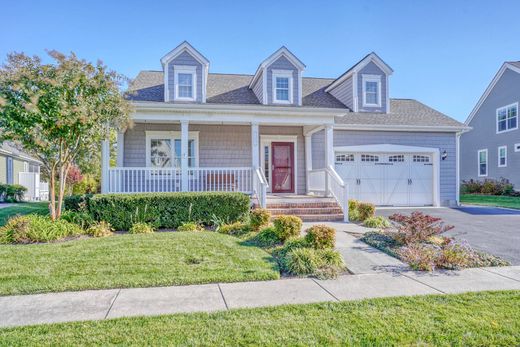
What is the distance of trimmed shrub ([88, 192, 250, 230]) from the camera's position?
8375 millimetres

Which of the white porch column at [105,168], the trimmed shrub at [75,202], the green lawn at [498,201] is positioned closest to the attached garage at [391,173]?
the green lawn at [498,201]

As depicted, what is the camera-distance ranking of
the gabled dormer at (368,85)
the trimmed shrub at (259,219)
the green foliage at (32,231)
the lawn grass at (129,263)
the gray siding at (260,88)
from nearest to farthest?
1. the lawn grass at (129,263)
2. the green foliage at (32,231)
3. the trimmed shrub at (259,219)
4. the gray siding at (260,88)
5. the gabled dormer at (368,85)

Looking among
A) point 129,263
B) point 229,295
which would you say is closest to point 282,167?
point 129,263

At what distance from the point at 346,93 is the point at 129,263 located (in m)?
12.1

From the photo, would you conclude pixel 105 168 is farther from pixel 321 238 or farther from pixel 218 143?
pixel 321 238

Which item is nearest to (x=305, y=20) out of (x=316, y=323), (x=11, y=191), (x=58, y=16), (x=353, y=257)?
(x=58, y=16)

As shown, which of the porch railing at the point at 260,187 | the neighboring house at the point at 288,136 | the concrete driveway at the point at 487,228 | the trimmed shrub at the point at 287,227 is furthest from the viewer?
the neighboring house at the point at 288,136

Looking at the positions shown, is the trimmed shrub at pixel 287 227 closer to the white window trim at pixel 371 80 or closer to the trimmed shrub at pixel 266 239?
the trimmed shrub at pixel 266 239

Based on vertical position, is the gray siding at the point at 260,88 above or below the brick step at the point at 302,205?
above

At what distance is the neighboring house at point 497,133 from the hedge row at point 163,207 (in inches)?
766

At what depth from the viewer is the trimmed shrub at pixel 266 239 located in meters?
6.74

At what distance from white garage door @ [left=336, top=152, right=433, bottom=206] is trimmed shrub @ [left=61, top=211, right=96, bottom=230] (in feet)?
30.6

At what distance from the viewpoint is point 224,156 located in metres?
12.7

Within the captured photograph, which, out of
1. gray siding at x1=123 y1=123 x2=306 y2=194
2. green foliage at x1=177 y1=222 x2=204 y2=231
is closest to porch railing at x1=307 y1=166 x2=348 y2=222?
gray siding at x1=123 y1=123 x2=306 y2=194
